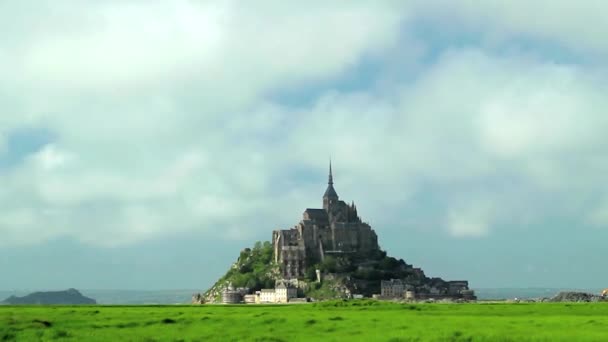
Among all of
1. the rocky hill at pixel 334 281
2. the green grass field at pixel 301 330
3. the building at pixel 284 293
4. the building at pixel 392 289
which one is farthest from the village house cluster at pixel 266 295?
the green grass field at pixel 301 330

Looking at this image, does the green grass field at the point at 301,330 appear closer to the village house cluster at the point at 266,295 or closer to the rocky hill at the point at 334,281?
the village house cluster at the point at 266,295

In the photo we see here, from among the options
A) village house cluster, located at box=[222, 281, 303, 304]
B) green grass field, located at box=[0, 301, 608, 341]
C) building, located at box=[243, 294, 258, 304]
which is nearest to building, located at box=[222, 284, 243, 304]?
village house cluster, located at box=[222, 281, 303, 304]

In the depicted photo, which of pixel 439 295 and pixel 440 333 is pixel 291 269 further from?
pixel 440 333

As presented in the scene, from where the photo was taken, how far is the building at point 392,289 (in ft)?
598

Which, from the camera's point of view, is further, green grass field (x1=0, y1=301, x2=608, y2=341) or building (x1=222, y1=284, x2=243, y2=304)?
building (x1=222, y1=284, x2=243, y2=304)

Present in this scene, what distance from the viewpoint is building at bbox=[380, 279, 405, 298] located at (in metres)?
182

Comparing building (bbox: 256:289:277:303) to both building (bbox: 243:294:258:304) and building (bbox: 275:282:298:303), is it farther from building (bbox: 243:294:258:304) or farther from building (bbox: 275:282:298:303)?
building (bbox: 243:294:258:304)

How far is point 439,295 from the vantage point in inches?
7377

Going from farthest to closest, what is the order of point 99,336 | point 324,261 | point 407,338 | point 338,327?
point 324,261
point 338,327
point 99,336
point 407,338

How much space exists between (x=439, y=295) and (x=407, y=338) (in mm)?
145276

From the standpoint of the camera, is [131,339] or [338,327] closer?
[131,339]

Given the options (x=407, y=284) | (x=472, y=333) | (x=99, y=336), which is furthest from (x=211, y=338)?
(x=407, y=284)

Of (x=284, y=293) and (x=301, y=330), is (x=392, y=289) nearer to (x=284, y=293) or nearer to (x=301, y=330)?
(x=284, y=293)

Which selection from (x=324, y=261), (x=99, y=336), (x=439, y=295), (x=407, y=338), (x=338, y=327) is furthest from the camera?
(x=324, y=261)
